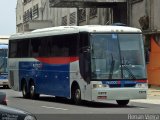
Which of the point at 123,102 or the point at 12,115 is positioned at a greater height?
the point at 12,115

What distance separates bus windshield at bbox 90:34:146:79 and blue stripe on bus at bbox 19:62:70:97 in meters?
2.45

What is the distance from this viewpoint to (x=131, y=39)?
78.4ft

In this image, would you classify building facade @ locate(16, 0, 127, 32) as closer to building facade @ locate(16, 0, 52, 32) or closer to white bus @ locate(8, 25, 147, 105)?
building facade @ locate(16, 0, 52, 32)

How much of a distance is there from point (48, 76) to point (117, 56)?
198 inches

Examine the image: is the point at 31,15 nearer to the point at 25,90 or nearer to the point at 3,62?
the point at 3,62

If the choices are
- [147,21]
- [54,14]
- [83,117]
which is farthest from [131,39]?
[54,14]

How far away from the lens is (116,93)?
23.1m

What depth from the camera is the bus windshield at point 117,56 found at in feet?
76.0

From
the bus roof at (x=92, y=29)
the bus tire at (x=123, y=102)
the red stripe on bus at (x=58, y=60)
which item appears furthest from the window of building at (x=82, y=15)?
the bus tire at (x=123, y=102)

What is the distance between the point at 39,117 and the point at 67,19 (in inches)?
1881

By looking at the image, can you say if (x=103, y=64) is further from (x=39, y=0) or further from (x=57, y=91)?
(x=39, y=0)

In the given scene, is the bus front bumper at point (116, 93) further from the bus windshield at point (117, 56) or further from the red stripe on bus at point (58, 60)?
the red stripe on bus at point (58, 60)

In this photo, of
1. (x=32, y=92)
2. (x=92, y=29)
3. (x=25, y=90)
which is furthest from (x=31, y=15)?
(x=92, y=29)

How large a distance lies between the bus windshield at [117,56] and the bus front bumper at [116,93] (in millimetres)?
537
